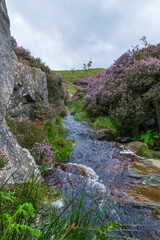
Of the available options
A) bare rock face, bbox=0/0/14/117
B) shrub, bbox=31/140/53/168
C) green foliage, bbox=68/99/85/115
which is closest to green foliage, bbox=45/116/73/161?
shrub, bbox=31/140/53/168

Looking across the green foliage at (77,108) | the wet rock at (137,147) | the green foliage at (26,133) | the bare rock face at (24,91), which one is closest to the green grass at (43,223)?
the green foliage at (26,133)

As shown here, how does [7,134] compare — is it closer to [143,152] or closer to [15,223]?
[15,223]

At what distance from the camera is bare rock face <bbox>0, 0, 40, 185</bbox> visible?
3.01 meters

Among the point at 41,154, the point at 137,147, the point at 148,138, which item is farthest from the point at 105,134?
the point at 41,154

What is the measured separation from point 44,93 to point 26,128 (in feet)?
11.9

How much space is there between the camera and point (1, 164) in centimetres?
269

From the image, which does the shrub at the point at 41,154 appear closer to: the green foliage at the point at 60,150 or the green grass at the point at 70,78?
the green foliage at the point at 60,150

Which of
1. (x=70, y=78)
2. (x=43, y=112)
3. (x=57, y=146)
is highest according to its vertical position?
(x=70, y=78)

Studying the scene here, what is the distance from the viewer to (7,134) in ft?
10.8

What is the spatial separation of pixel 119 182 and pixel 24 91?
4.95 meters

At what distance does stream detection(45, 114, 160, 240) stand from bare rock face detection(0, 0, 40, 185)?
72 cm

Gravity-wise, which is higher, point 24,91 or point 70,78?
point 70,78

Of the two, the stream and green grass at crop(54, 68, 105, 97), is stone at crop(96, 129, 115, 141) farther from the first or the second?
green grass at crop(54, 68, 105, 97)

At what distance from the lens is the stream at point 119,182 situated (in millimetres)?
2545
